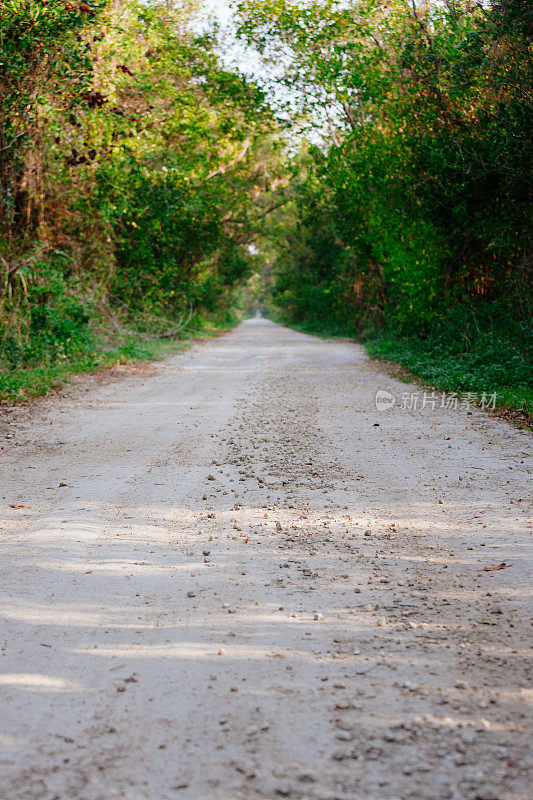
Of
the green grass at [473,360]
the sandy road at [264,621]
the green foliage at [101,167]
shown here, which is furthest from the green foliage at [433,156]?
the sandy road at [264,621]

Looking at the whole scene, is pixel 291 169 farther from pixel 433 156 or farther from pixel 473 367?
pixel 473 367

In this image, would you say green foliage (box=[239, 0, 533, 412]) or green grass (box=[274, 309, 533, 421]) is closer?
green grass (box=[274, 309, 533, 421])

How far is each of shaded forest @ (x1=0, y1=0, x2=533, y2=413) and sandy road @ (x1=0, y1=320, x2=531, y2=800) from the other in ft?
14.2

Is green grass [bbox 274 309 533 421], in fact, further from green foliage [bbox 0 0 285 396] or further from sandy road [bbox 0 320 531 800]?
green foliage [bbox 0 0 285 396]

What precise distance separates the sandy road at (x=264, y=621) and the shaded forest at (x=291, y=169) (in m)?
4.31

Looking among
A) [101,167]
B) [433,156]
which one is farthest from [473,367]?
[101,167]

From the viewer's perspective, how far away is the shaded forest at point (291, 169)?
11.9 meters

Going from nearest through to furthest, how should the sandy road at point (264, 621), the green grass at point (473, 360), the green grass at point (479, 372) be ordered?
the sandy road at point (264, 621) < the green grass at point (479, 372) < the green grass at point (473, 360)

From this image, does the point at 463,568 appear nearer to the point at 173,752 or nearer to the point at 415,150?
the point at 173,752

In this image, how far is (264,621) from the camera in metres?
3.35

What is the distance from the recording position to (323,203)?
95.5 ft

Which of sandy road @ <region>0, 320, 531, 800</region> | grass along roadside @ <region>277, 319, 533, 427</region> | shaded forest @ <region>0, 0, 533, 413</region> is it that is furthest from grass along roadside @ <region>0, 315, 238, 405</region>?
grass along roadside @ <region>277, 319, 533, 427</region>

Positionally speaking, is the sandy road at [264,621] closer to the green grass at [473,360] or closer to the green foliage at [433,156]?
the green grass at [473,360]

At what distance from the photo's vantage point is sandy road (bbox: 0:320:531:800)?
90.7 inches
